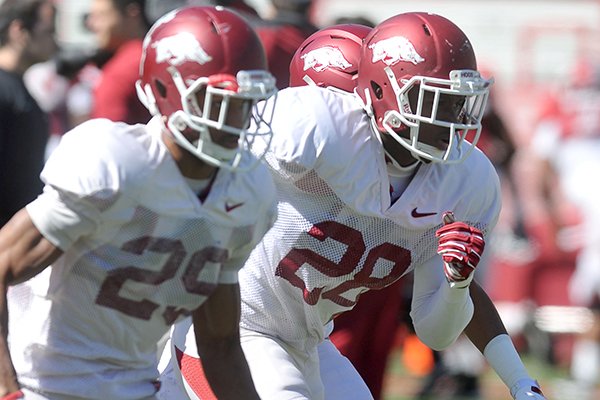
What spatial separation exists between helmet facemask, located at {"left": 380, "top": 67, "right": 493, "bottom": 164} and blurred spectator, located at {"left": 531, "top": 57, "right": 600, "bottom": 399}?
426 centimetres

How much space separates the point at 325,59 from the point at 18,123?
5.10 ft

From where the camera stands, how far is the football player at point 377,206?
3.31 metres

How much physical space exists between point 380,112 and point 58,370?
105cm

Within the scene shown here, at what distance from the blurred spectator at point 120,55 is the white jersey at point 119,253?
2496mm

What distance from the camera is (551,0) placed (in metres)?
13.5

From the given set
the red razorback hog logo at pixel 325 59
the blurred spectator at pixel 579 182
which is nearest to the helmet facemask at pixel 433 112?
the red razorback hog logo at pixel 325 59

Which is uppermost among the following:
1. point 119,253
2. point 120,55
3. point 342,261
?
point 119,253

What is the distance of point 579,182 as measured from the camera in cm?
805

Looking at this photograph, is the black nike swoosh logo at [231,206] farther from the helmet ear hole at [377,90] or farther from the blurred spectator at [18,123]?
the blurred spectator at [18,123]

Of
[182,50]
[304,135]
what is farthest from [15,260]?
[304,135]

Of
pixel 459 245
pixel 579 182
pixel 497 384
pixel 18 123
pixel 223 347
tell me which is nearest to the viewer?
pixel 223 347

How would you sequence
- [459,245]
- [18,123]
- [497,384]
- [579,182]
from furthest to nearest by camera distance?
[579,182] → [497,384] → [18,123] → [459,245]

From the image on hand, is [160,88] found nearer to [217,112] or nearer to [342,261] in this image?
[217,112]

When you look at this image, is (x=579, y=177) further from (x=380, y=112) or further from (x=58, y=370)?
(x=58, y=370)
